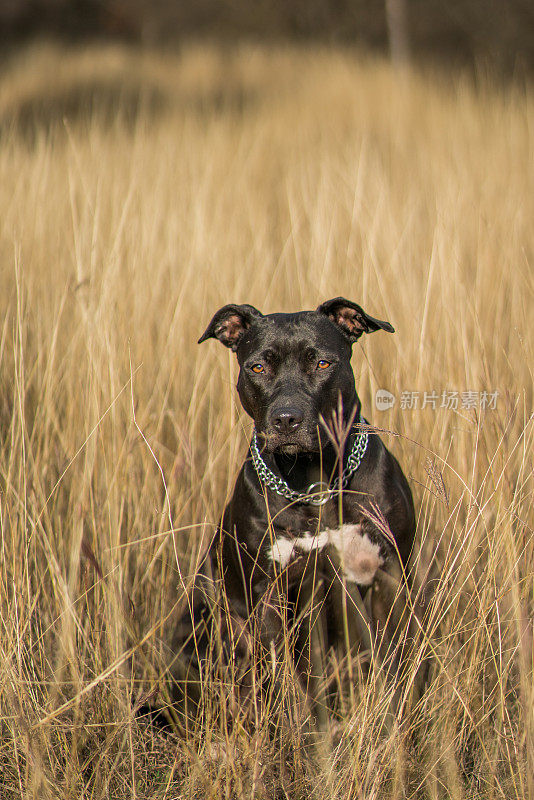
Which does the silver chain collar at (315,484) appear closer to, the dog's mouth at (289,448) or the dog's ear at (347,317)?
the dog's mouth at (289,448)

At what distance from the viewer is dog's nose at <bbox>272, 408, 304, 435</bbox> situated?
7.06 feet

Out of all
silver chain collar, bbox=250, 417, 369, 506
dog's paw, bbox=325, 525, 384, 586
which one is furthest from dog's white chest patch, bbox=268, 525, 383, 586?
silver chain collar, bbox=250, 417, 369, 506

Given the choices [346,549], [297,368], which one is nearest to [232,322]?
[297,368]

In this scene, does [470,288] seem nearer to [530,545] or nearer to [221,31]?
[530,545]

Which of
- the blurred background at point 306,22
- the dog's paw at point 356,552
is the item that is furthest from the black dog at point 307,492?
the blurred background at point 306,22

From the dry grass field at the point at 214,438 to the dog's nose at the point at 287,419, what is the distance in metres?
0.37

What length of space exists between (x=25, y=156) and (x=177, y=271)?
1998 mm

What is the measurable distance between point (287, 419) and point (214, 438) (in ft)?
3.10

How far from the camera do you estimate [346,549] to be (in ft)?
7.72

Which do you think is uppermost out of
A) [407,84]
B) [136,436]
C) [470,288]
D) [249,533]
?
[407,84]

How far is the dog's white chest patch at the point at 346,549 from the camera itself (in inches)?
92.1

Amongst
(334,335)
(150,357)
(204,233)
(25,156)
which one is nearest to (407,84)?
(25,156)

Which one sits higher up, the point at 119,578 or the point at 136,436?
the point at 136,436

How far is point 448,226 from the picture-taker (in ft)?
13.1
